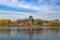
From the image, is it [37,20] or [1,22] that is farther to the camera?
[37,20]

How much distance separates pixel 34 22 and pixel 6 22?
5366mm

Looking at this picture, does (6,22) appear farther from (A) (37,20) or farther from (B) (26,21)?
(A) (37,20)

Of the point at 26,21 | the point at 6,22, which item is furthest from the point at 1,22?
the point at 26,21

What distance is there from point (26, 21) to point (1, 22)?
4.19m

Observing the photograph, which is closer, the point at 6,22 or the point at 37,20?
the point at 6,22

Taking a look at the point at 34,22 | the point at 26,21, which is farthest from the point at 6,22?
the point at 34,22

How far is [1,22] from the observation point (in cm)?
2111

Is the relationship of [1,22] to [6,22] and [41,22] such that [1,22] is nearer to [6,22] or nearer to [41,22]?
[6,22]

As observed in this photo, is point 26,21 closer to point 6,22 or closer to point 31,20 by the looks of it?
point 31,20

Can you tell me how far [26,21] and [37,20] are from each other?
281cm

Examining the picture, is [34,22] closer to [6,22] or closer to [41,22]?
[41,22]

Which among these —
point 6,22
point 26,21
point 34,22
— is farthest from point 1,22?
point 34,22

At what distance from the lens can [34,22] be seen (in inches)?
960

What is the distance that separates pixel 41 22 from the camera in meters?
23.5
